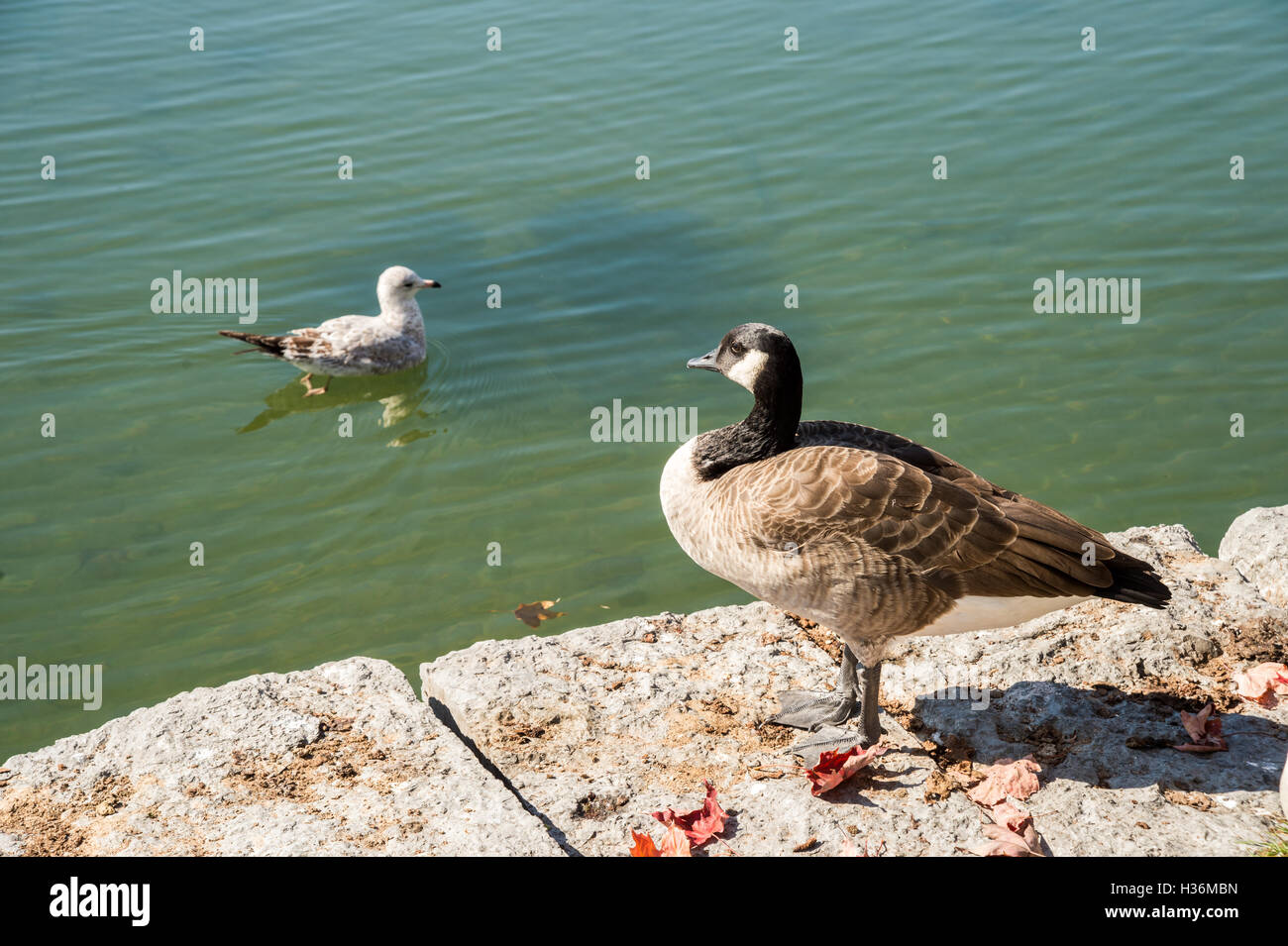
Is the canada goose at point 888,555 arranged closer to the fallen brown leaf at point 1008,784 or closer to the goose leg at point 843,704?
the goose leg at point 843,704

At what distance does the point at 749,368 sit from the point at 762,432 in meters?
0.34

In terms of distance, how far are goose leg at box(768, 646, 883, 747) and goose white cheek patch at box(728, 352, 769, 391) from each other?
58.0 inches

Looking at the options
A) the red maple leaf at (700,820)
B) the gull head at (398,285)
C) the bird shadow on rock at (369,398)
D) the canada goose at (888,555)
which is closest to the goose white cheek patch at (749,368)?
the canada goose at (888,555)

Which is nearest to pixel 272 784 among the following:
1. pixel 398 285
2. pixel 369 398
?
pixel 369 398

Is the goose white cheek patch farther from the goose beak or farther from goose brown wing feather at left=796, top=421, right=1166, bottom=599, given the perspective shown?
goose brown wing feather at left=796, top=421, right=1166, bottom=599

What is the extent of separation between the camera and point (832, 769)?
4.76 metres

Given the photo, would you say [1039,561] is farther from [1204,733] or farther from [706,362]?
[706,362]

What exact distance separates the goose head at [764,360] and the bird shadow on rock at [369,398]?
5379 mm

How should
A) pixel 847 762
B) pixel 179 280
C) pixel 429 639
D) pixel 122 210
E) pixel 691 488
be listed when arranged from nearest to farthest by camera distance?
1. pixel 847 762
2. pixel 691 488
3. pixel 429 639
4. pixel 179 280
5. pixel 122 210

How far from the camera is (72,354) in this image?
1126cm
